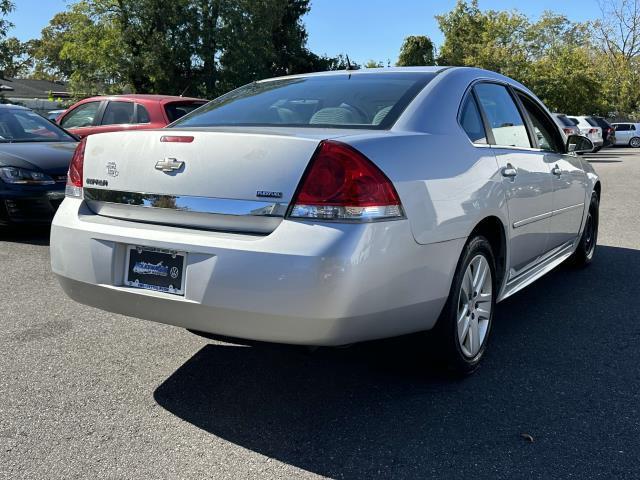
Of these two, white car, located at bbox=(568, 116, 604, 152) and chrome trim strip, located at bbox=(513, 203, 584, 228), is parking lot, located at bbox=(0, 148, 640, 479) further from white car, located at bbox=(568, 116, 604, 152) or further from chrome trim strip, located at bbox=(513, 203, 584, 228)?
white car, located at bbox=(568, 116, 604, 152)

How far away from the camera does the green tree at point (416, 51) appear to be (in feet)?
174

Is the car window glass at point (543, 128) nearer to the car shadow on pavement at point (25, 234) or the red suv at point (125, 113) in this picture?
the car shadow on pavement at point (25, 234)

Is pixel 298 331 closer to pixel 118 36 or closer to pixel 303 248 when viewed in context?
pixel 303 248

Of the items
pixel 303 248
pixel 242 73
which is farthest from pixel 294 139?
pixel 242 73

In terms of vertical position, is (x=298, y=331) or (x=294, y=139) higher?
(x=294, y=139)

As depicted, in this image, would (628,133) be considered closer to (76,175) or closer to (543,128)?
(543,128)

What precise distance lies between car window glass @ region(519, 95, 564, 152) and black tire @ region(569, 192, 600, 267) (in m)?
1.05

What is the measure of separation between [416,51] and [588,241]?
50904 millimetres

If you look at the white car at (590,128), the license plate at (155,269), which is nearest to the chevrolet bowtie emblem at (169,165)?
the license plate at (155,269)

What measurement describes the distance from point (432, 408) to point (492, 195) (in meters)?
1.15

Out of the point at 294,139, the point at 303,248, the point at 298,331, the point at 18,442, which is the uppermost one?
the point at 294,139

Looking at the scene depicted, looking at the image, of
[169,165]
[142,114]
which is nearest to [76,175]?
[169,165]

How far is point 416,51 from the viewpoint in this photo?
5409 cm

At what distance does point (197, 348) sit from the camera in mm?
3801
